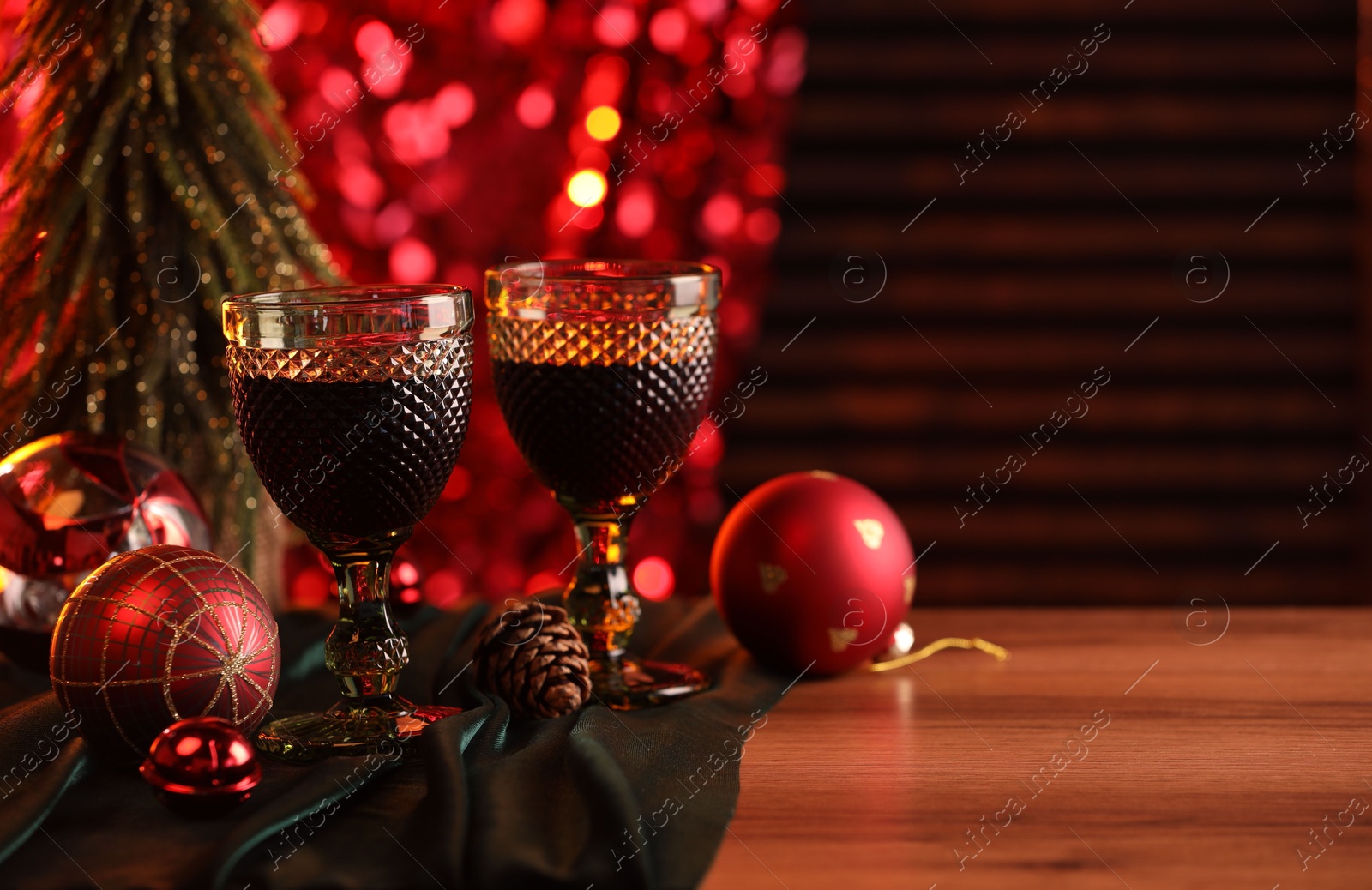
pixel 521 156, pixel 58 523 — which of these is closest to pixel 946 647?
pixel 58 523

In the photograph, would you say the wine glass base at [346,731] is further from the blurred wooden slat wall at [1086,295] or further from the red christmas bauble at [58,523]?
the blurred wooden slat wall at [1086,295]

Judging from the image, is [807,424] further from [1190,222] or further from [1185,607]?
[1185,607]

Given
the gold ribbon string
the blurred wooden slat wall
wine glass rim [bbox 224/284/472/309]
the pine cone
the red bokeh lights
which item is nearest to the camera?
wine glass rim [bbox 224/284/472/309]

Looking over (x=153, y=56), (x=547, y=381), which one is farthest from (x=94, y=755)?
(x=153, y=56)

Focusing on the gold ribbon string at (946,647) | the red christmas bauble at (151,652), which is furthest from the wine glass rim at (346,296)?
the gold ribbon string at (946,647)

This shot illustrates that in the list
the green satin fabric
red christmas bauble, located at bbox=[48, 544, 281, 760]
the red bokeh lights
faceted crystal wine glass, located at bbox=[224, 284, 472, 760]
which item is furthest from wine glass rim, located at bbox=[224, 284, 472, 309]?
the red bokeh lights

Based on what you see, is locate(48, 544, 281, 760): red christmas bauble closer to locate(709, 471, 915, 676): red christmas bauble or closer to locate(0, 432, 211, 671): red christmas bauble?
locate(0, 432, 211, 671): red christmas bauble
